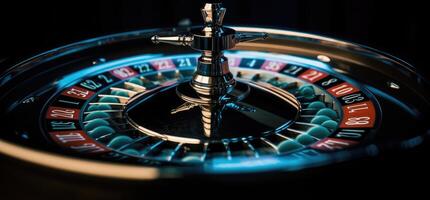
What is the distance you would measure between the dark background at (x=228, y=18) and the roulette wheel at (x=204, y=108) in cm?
24

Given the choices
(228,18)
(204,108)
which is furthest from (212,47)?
(228,18)

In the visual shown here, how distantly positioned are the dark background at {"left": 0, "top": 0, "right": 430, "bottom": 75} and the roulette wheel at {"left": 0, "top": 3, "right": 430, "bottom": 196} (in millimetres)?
241

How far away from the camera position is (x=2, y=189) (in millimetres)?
831

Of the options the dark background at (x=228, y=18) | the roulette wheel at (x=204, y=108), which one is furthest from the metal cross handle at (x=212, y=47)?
the dark background at (x=228, y=18)

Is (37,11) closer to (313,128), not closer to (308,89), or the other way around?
(308,89)

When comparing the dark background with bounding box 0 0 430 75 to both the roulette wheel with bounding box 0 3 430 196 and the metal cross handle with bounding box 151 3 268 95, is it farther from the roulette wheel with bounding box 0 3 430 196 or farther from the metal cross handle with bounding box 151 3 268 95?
the metal cross handle with bounding box 151 3 268 95

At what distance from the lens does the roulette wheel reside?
0.76m

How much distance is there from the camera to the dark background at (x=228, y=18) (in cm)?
186

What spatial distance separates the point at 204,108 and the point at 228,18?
95 cm

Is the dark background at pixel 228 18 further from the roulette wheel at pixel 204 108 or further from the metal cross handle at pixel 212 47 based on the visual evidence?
the metal cross handle at pixel 212 47

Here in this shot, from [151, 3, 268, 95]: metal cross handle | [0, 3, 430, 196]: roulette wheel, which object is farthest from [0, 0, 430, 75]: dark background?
[151, 3, 268, 95]: metal cross handle

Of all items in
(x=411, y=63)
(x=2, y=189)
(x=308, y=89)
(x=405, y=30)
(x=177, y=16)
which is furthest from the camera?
(x=177, y=16)

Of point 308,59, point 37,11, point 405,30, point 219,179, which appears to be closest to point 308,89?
point 308,59

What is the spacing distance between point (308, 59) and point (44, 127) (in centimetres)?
87
